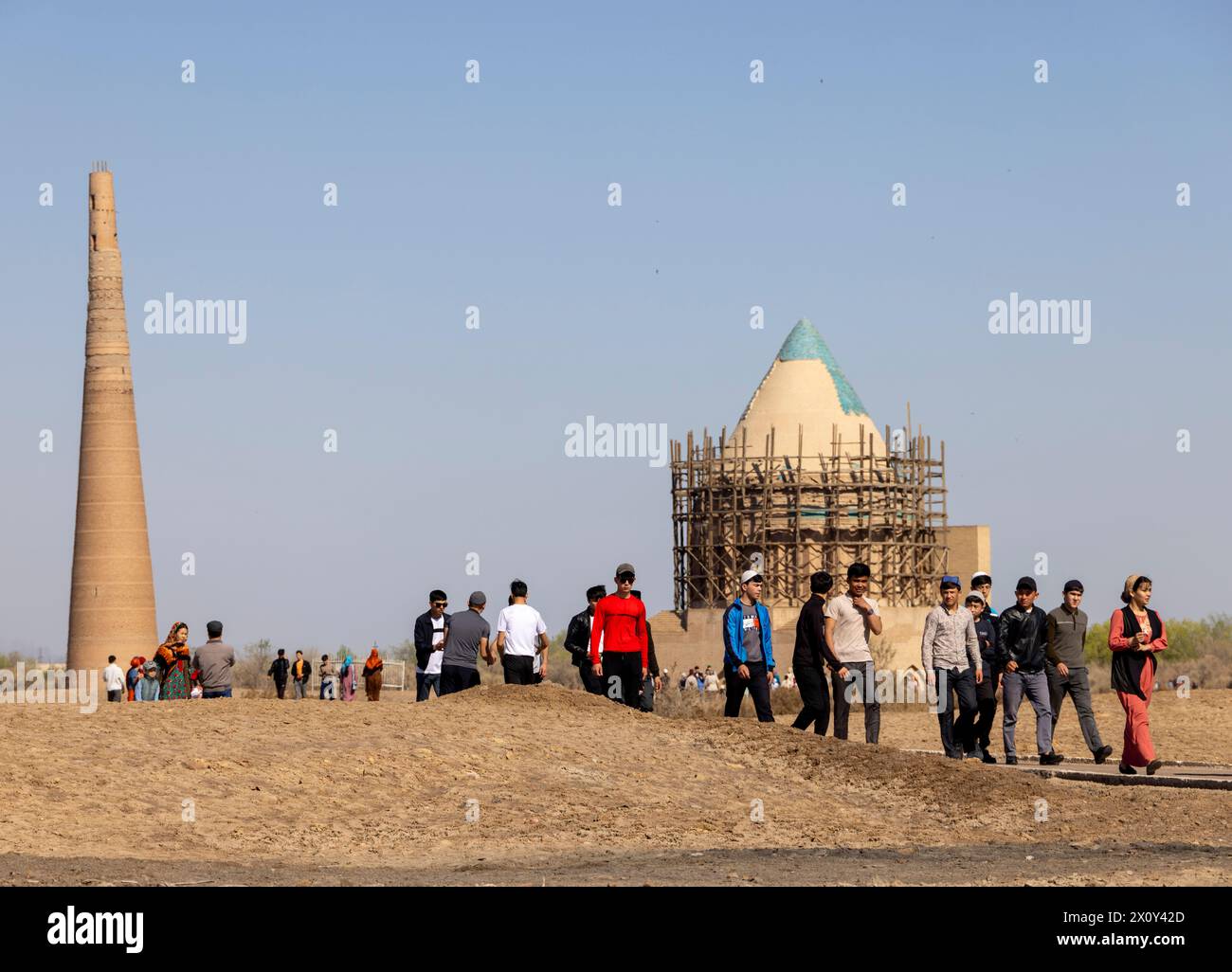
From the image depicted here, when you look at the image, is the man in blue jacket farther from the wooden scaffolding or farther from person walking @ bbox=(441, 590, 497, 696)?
the wooden scaffolding

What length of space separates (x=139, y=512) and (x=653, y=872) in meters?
47.3

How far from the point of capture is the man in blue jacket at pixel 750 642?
18953mm

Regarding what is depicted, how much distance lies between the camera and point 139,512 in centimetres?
5672

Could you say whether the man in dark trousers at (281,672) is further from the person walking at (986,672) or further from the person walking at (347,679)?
the person walking at (986,672)

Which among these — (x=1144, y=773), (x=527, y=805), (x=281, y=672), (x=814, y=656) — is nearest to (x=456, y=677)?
(x=814, y=656)

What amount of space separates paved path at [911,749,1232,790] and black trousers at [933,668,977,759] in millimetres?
561

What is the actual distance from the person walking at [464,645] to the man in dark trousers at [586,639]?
3.00ft

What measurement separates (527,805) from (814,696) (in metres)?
4.12

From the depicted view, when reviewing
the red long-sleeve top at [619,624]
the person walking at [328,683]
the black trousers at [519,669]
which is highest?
the red long-sleeve top at [619,624]

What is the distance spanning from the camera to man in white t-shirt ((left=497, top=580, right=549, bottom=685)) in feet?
66.3

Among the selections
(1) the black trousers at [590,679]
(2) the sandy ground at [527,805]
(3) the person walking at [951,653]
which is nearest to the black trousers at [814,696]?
(2) the sandy ground at [527,805]

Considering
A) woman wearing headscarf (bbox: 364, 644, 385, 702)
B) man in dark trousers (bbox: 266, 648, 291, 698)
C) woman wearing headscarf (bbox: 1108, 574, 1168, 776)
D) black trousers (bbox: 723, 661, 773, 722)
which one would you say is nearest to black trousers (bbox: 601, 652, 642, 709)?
black trousers (bbox: 723, 661, 773, 722)

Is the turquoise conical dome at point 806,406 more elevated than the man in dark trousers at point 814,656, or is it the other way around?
the turquoise conical dome at point 806,406
